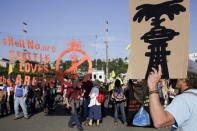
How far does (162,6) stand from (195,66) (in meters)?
0.85

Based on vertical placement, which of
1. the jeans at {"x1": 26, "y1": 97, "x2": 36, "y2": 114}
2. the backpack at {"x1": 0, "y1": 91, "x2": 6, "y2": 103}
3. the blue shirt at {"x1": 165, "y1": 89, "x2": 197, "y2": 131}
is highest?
the blue shirt at {"x1": 165, "y1": 89, "x2": 197, "y2": 131}

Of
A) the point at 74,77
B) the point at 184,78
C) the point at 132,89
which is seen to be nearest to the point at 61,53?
the point at 74,77

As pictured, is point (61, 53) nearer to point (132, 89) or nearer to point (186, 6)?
point (132, 89)

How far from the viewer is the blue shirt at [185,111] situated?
86.8 inches

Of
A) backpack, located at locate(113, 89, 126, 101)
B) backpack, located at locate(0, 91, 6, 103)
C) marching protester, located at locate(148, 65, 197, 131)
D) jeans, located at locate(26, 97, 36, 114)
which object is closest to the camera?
marching protester, located at locate(148, 65, 197, 131)

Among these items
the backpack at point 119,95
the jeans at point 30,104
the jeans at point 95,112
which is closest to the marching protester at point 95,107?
the jeans at point 95,112

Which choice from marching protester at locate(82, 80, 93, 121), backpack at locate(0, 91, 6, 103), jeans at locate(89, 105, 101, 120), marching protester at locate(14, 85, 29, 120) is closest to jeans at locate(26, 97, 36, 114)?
backpack at locate(0, 91, 6, 103)

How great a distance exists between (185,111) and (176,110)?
83 mm

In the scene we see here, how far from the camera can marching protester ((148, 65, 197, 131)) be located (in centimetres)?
216

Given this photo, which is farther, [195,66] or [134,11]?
[134,11]

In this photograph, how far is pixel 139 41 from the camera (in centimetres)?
316

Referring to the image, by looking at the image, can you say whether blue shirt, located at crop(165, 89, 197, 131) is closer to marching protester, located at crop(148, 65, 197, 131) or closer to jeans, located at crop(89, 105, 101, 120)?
marching protester, located at crop(148, 65, 197, 131)

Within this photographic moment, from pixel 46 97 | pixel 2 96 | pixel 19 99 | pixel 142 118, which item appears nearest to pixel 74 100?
pixel 142 118

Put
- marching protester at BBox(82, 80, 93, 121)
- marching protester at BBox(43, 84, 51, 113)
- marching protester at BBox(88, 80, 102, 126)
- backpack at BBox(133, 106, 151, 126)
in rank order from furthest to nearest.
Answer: marching protester at BBox(43, 84, 51, 113) < marching protester at BBox(82, 80, 93, 121) < marching protester at BBox(88, 80, 102, 126) < backpack at BBox(133, 106, 151, 126)
